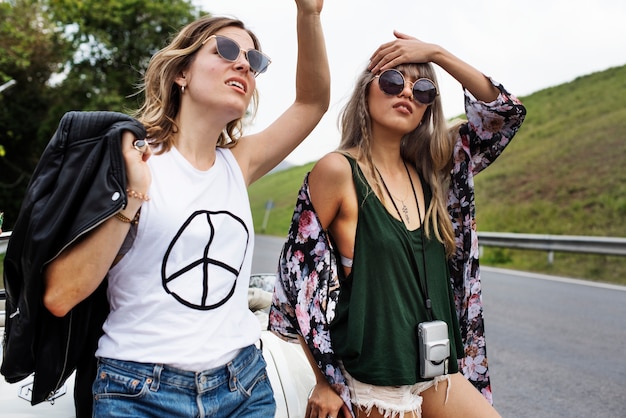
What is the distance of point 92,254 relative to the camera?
4.72 feet

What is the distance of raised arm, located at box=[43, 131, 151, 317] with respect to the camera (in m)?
1.43

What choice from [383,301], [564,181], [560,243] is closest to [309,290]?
[383,301]

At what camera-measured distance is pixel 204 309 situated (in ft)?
5.16

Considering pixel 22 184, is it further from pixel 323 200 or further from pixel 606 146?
pixel 323 200

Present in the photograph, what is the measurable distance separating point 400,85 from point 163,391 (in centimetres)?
127

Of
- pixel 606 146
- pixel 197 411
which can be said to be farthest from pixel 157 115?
pixel 606 146

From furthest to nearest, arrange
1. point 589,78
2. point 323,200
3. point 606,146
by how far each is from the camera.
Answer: point 589,78, point 606,146, point 323,200

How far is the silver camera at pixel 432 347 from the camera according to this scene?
1.92 meters

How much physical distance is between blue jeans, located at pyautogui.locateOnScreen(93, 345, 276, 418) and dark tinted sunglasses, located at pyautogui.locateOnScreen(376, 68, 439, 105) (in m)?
1.09

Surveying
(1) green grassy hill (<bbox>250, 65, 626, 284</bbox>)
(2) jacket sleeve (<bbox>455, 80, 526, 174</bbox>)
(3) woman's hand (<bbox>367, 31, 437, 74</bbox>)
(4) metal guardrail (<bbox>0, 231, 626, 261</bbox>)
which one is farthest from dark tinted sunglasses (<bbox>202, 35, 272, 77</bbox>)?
(4) metal guardrail (<bbox>0, 231, 626, 261</bbox>)

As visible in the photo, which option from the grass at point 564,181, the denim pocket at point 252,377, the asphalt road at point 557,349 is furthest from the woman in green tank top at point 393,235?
the grass at point 564,181

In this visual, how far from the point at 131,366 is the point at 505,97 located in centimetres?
153

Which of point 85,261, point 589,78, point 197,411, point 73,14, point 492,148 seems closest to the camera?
point 85,261

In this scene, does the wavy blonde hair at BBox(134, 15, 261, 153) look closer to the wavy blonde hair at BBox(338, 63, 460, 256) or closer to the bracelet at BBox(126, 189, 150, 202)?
the bracelet at BBox(126, 189, 150, 202)
